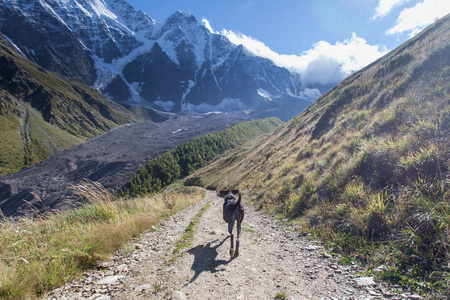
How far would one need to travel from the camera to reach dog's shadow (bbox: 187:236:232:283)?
199 inches

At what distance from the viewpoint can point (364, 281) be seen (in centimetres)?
417

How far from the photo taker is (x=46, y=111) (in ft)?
501

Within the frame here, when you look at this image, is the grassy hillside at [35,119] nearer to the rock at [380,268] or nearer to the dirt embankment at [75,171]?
the dirt embankment at [75,171]

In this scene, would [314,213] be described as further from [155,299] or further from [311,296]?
[155,299]

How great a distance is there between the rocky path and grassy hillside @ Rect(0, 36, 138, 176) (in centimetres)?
13775

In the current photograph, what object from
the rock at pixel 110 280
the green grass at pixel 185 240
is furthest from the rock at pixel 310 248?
the rock at pixel 110 280

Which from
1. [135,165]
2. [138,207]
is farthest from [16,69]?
[138,207]

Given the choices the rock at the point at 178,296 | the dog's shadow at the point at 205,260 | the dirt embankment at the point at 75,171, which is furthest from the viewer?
the dirt embankment at the point at 75,171

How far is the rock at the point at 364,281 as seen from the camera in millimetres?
4054

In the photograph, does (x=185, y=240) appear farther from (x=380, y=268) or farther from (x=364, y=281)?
(x=380, y=268)

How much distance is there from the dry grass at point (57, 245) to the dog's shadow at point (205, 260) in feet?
7.51

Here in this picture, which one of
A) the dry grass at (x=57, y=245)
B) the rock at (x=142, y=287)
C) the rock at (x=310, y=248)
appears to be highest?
the dry grass at (x=57, y=245)

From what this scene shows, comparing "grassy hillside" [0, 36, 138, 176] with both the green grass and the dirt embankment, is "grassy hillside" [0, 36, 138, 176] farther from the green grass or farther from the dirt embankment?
the green grass

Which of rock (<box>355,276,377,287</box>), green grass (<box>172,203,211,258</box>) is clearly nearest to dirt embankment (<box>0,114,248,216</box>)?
green grass (<box>172,203,211,258</box>)
